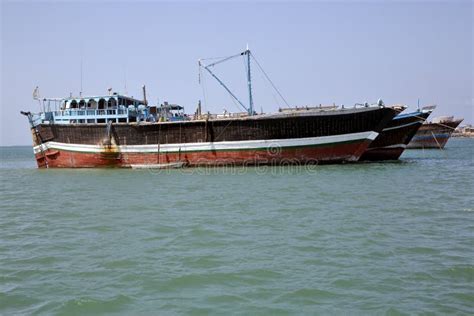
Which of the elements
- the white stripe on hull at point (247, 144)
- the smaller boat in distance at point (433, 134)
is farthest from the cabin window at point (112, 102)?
the smaller boat in distance at point (433, 134)

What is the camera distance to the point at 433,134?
3972 cm

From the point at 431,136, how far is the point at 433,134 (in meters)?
0.26

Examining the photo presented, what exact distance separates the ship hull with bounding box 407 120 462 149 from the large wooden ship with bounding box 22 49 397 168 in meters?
21.3

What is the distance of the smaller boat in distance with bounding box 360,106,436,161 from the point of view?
75.5ft

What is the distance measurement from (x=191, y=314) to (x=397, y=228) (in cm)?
518

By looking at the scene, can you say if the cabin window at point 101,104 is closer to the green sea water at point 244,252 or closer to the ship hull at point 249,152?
the ship hull at point 249,152

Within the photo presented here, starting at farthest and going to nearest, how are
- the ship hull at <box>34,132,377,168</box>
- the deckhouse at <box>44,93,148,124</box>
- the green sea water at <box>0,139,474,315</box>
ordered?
1. the deckhouse at <box>44,93,148,124</box>
2. the ship hull at <box>34,132,377,168</box>
3. the green sea water at <box>0,139,474,315</box>

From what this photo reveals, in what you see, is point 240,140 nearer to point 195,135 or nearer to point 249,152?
point 249,152

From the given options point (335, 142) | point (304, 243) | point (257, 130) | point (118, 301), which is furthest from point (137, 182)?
point (118, 301)

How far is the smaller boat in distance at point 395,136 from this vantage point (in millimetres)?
23000

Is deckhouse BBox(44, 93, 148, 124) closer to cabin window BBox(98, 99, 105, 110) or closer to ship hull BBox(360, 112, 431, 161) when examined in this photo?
cabin window BBox(98, 99, 105, 110)

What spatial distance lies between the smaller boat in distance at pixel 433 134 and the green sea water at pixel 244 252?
2821cm

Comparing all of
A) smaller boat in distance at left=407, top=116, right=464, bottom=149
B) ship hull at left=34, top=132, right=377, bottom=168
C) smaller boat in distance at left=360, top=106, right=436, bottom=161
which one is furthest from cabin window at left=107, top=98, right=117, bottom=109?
smaller boat in distance at left=407, top=116, right=464, bottom=149

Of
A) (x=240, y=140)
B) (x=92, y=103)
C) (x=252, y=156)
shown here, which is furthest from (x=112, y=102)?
(x=252, y=156)
